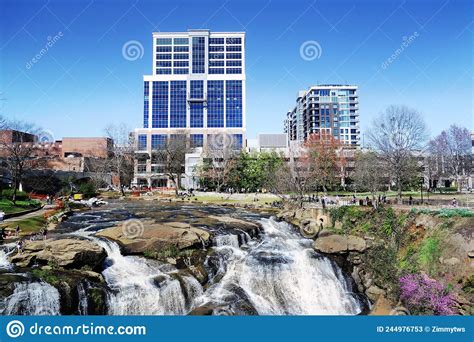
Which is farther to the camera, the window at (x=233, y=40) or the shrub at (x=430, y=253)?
the window at (x=233, y=40)

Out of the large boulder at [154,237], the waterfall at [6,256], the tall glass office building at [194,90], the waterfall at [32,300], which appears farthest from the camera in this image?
the tall glass office building at [194,90]

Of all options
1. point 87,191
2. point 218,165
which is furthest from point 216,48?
point 87,191

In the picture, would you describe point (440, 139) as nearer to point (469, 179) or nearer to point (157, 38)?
point (469, 179)

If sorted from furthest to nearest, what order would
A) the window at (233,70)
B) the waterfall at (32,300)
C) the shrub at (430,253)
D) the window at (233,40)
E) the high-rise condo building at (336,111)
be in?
the high-rise condo building at (336,111), the window at (233,40), the window at (233,70), the shrub at (430,253), the waterfall at (32,300)

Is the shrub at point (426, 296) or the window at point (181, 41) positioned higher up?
the window at point (181, 41)

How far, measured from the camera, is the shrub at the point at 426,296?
13.5m

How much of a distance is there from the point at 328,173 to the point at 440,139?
1899 centimetres

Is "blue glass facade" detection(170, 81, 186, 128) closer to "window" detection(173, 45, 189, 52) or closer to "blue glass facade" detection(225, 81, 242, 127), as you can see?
"window" detection(173, 45, 189, 52)

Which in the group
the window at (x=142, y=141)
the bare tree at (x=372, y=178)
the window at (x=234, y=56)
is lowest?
the bare tree at (x=372, y=178)

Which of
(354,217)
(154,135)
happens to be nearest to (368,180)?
(354,217)

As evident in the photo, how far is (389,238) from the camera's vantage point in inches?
796

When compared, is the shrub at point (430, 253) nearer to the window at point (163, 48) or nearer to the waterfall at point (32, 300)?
the waterfall at point (32, 300)

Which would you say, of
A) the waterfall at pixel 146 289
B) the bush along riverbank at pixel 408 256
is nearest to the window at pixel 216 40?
the bush along riverbank at pixel 408 256

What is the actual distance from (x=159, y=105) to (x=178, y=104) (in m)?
4.74
